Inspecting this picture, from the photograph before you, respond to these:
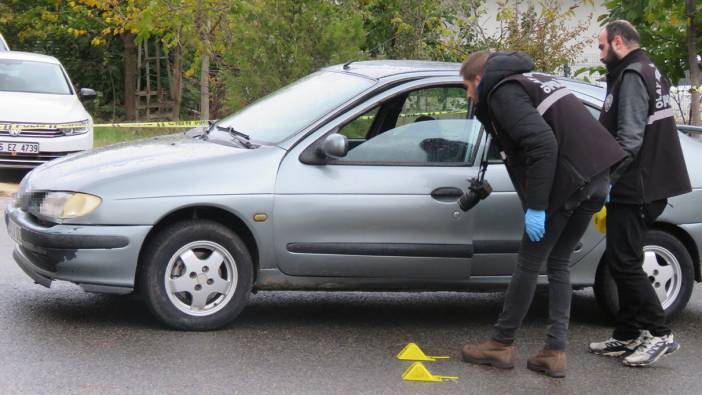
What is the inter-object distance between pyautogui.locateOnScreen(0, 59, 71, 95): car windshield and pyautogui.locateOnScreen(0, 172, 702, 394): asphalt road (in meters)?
7.32

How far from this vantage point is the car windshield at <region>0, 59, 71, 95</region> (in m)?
14.2

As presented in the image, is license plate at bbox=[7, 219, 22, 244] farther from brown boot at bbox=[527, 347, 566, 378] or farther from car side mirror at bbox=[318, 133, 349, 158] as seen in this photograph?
brown boot at bbox=[527, 347, 566, 378]

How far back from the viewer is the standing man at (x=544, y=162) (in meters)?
5.38

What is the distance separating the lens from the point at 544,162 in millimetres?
5355

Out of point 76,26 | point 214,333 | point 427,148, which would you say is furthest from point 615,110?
point 76,26

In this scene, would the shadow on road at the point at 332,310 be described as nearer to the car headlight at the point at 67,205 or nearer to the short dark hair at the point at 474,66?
the car headlight at the point at 67,205

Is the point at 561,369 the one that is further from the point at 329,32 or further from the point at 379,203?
the point at 329,32

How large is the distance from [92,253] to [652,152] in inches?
120

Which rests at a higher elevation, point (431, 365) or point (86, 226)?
point (86, 226)

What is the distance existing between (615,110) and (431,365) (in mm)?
1682

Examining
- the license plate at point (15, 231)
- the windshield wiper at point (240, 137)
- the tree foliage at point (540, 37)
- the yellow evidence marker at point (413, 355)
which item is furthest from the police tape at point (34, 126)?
the yellow evidence marker at point (413, 355)

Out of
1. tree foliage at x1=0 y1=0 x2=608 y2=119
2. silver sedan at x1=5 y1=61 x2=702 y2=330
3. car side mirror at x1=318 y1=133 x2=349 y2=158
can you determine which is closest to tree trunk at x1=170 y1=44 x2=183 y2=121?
tree foliage at x1=0 y1=0 x2=608 y2=119

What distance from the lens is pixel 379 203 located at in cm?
620

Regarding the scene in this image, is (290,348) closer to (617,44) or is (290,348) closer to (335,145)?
(335,145)
